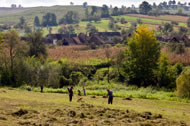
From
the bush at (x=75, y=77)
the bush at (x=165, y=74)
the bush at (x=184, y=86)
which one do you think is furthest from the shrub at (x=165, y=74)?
the bush at (x=75, y=77)

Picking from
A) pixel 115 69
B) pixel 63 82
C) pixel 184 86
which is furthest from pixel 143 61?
pixel 63 82

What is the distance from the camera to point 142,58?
5656 centimetres

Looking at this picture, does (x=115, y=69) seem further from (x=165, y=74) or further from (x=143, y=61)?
(x=165, y=74)

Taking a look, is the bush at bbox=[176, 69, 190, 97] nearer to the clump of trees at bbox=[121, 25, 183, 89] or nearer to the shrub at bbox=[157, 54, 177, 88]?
the shrub at bbox=[157, 54, 177, 88]

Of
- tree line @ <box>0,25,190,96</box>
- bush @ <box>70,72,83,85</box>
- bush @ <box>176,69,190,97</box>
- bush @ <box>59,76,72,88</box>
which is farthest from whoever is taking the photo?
bush @ <box>70,72,83,85</box>

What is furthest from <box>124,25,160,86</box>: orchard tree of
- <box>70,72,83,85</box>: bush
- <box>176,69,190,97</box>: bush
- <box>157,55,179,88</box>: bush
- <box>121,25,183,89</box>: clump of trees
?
<box>176,69,190,97</box>: bush

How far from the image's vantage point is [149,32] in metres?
57.3

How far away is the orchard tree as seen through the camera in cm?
5609

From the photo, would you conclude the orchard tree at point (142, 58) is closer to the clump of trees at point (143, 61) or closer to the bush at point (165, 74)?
the clump of trees at point (143, 61)

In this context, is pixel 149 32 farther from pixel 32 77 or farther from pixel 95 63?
pixel 32 77

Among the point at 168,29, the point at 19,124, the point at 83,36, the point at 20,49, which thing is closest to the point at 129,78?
the point at 20,49

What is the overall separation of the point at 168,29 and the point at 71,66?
336ft

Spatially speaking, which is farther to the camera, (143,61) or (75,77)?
(75,77)

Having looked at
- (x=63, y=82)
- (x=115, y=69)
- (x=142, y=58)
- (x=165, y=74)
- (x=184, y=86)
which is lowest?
(x=63, y=82)
